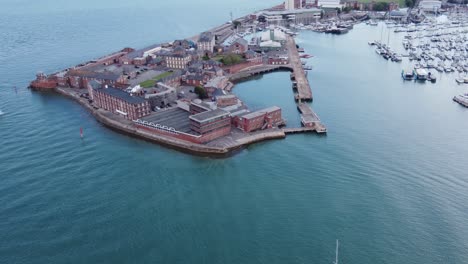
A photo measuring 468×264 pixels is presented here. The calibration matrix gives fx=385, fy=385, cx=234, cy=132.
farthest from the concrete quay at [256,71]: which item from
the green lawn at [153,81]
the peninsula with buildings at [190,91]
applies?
the green lawn at [153,81]

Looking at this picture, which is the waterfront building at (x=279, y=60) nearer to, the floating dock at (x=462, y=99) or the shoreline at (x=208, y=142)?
the shoreline at (x=208, y=142)

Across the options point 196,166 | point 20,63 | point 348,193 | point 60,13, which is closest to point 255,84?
point 196,166

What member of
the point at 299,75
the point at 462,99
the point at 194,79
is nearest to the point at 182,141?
the point at 194,79

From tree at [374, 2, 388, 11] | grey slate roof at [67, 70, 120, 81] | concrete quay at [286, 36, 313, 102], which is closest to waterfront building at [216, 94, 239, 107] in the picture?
concrete quay at [286, 36, 313, 102]

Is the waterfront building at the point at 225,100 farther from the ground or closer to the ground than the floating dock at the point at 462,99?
farther from the ground

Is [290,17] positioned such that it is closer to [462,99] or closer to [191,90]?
[191,90]

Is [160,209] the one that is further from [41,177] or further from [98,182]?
[41,177]

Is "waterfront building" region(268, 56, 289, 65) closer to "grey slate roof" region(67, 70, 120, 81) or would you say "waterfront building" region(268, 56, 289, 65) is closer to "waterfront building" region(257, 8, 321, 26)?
"grey slate roof" region(67, 70, 120, 81)
